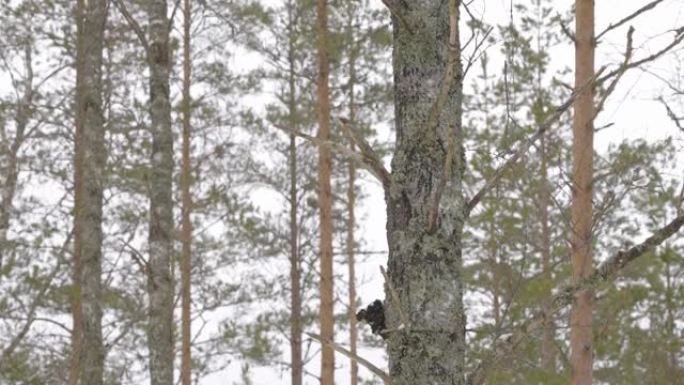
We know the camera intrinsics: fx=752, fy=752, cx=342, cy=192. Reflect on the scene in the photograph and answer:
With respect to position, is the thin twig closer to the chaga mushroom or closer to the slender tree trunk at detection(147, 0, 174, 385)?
the chaga mushroom

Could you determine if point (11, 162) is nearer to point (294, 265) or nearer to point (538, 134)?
point (294, 265)

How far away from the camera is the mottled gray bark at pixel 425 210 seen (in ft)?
5.12

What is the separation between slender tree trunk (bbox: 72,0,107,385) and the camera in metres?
6.15

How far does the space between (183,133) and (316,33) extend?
3663 millimetres

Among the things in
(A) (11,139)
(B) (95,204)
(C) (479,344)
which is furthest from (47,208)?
(C) (479,344)

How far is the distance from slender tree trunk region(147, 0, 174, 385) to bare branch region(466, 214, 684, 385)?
4194mm

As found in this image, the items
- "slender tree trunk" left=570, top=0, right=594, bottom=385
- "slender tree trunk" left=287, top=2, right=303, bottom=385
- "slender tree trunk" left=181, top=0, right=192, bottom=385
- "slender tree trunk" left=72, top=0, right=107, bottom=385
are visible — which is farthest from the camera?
"slender tree trunk" left=287, top=2, right=303, bottom=385

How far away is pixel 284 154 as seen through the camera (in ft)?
44.4

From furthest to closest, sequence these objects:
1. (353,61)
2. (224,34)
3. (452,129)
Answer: (224,34)
(353,61)
(452,129)

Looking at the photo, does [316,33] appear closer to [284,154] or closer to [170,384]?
[284,154]

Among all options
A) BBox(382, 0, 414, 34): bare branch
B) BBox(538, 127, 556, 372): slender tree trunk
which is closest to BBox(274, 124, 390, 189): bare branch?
BBox(382, 0, 414, 34): bare branch

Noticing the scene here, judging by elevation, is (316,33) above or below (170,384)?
above

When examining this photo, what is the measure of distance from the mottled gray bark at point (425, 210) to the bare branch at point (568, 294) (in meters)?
0.06

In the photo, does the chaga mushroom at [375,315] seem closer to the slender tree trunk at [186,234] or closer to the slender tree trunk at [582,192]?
the slender tree trunk at [582,192]
